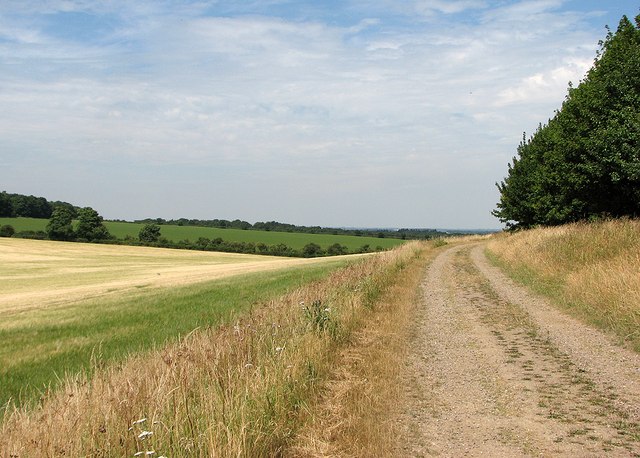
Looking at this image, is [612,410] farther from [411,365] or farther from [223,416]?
[223,416]

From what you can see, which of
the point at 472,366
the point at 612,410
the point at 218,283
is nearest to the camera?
the point at 612,410

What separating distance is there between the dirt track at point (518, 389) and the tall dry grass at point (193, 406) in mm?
1311

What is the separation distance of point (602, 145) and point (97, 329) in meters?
19.8

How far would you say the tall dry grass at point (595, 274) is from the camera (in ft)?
31.4

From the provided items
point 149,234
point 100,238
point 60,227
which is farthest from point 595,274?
point 149,234

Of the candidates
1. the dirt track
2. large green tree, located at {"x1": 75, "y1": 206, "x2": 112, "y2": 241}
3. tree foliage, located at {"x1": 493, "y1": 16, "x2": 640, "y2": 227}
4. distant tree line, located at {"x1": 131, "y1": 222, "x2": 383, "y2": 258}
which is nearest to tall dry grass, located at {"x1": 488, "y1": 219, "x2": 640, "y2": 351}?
the dirt track

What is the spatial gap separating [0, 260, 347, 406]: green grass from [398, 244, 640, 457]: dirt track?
5.14 m

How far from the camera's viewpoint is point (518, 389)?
6453 millimetres

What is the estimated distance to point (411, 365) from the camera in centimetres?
771

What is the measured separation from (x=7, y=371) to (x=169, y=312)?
24.7 feet

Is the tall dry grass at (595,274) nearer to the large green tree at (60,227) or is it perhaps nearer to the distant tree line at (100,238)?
the distant tree line at (100,238)

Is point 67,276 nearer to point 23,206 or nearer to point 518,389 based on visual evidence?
point 518,389

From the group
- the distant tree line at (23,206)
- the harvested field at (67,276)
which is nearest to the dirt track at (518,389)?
the harvested field at (67,276)

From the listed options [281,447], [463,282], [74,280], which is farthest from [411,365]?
[74,280]
